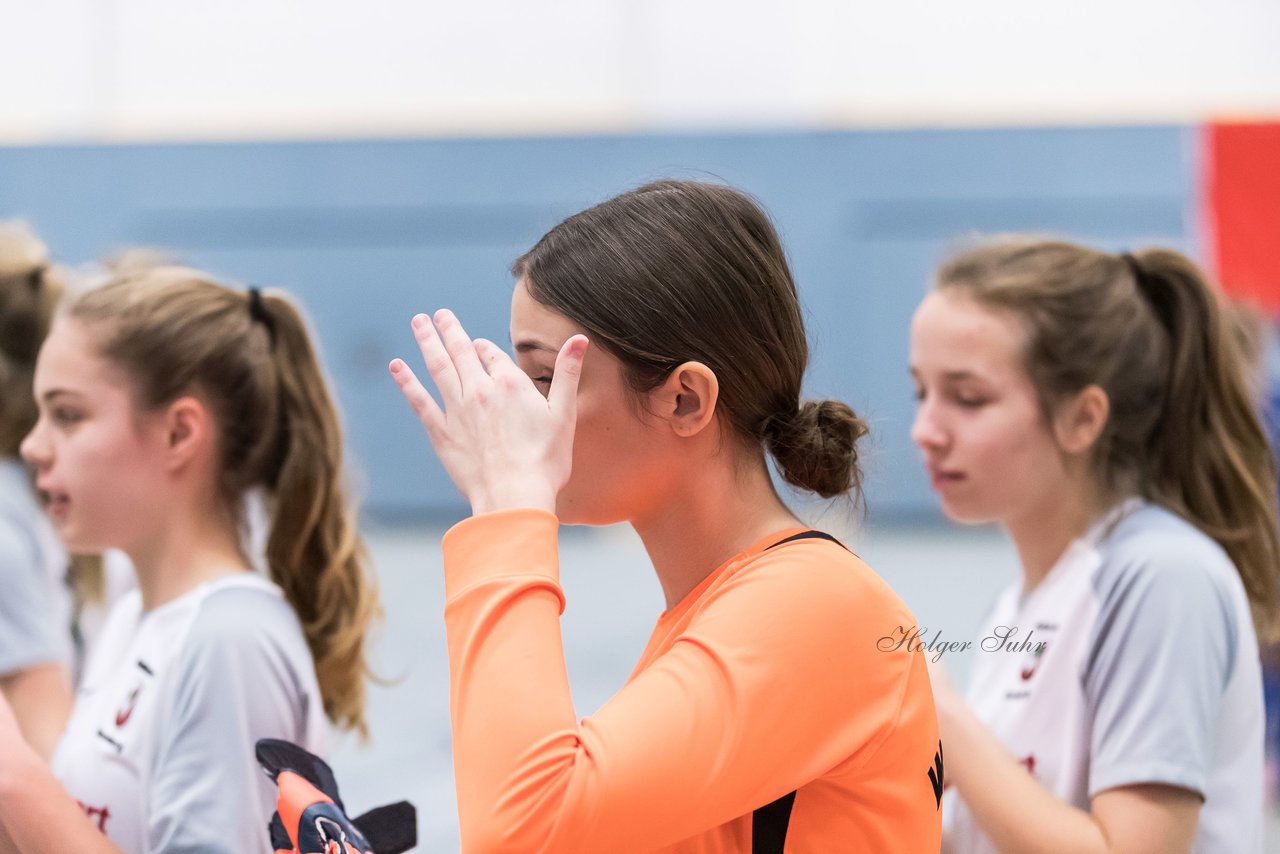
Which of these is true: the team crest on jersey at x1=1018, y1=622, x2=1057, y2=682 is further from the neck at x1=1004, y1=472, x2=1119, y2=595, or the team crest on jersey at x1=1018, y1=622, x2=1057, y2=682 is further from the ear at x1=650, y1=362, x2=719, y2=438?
the ear at x1=650, y1=362, x2=719, y2=438

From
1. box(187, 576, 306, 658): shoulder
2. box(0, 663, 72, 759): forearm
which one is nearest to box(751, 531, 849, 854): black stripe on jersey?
box(187, 576, 306, 658): shoulder

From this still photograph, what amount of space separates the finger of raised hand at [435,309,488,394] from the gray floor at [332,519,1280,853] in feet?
1.20

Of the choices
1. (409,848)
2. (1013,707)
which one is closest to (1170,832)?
(1013,707)

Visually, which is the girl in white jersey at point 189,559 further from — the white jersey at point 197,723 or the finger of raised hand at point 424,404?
the finger of raised hand at point 424,404

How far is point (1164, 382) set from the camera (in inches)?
83.3

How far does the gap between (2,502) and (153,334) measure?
0.72 m

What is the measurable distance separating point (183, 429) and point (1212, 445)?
1.67 metres

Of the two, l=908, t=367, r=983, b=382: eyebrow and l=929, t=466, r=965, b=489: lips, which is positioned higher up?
l=908, t=367, r=983, b=382: eyebrow

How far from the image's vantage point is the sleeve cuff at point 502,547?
1.20m

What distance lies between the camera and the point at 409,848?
1594 mm

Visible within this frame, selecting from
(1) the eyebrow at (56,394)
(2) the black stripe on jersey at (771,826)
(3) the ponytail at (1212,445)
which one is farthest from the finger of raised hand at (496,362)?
(3) the ponytail at (1212,445)

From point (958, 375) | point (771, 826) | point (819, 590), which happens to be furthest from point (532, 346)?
point (958, 375)

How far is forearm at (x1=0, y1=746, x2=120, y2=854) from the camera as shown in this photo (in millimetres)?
1573

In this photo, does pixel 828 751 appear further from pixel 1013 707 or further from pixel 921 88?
pixel 921 88
